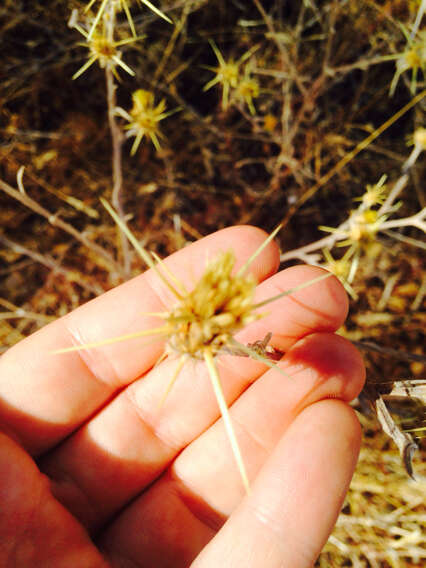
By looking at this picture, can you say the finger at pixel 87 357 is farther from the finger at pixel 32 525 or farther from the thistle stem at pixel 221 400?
the thistle stem at pixel 221 400

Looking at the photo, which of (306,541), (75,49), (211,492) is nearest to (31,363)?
(211,492)

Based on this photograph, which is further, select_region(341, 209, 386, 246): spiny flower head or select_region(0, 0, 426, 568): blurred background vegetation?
select_region(0, 0, 426, 568): blurred background vegetation

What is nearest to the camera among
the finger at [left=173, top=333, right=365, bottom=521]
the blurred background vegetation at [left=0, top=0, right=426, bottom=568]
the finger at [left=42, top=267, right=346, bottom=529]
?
the finger at [left=173, top=333, right=365, bottom=521]

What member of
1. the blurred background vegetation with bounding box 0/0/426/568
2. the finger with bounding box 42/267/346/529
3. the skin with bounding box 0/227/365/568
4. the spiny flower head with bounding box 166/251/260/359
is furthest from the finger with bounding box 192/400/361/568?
the blurred background vegetation with bounding box 0/0/426/568

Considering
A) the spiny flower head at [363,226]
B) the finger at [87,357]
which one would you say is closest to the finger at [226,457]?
the finger at [87,357]

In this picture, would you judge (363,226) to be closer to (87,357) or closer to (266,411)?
(266,411)

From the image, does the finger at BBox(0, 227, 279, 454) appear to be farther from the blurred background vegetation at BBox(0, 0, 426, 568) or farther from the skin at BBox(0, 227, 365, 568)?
the blurred background vegetation at BBox(0, 0, 426, 568)
